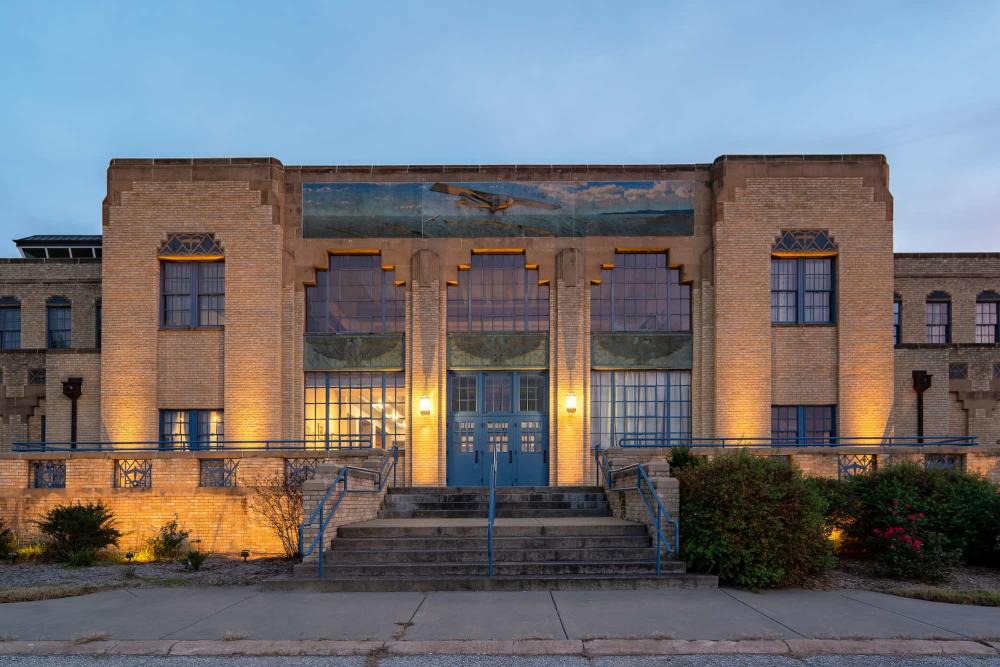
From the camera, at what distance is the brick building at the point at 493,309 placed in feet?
61.6

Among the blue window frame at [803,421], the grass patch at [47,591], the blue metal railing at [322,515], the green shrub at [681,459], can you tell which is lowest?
the grass patch at [47,591]

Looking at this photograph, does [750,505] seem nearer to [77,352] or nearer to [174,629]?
[174,629]

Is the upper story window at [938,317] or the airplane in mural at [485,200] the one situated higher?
the airplane in mural at [485,200]

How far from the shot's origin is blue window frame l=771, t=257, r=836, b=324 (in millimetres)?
19250

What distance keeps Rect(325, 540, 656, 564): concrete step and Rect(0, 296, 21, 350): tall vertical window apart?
1690 cm

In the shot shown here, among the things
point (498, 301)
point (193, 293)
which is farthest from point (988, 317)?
point (193, 293)

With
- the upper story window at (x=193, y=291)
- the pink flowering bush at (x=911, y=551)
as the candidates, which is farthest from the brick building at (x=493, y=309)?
the pink flowering bush at (x=911, y=551)

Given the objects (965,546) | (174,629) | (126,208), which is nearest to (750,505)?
(965,546)

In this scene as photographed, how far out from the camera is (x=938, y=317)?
23.0m

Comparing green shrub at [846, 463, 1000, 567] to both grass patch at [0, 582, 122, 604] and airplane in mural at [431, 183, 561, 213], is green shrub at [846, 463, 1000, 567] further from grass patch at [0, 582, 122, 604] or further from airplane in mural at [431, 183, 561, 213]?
grass patch at [0, 582, 122, 604]

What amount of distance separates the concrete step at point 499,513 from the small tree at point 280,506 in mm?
1939

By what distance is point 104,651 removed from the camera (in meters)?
7.98

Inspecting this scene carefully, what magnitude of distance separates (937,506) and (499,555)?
8188 millimetres

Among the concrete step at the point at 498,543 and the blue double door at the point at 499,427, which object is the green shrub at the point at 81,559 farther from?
the blue double door at the point at 499,427
